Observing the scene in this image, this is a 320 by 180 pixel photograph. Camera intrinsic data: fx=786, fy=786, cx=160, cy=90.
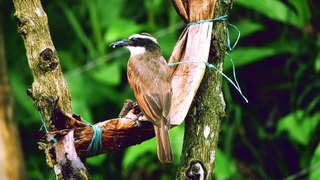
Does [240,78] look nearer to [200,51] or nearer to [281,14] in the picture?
[281,14]

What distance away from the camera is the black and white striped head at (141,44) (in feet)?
9.74

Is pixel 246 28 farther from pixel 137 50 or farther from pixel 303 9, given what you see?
pixel 137 50

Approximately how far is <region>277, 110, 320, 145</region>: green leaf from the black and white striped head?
2.47 m

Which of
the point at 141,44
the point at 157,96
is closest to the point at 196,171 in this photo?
the point at 157,96

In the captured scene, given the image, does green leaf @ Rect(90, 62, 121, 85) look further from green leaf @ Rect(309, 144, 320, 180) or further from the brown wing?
the brown wing

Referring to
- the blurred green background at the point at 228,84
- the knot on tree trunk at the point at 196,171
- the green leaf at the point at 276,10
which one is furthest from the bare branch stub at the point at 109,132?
the green leaf at the point at 276,10

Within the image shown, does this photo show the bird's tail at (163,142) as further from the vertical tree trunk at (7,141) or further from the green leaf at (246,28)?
the green leaf at (246,28)

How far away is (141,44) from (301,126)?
2551mm

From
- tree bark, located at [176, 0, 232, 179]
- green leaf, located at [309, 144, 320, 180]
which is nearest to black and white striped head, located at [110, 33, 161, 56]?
tree bark, located at [176, 0, 232, 179]

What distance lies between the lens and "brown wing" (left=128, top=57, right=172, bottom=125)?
2672 millimetres

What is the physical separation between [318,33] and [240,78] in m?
0.77

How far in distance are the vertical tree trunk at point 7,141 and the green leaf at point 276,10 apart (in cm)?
265

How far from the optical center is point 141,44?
2.99m

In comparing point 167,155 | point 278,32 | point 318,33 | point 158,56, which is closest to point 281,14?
point 318,33
